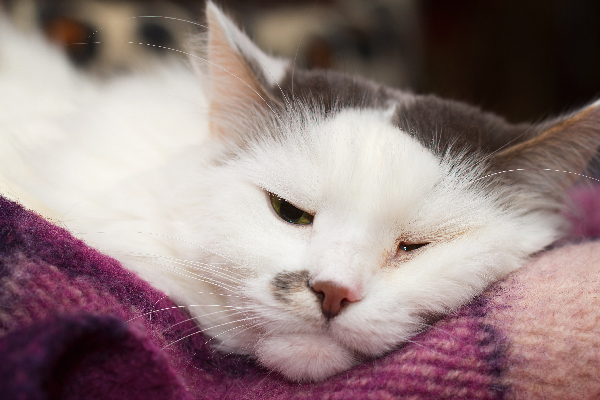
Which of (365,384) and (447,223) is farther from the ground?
(447,223)

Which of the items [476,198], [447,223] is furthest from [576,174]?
[447,223]

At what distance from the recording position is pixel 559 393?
746 millimetres

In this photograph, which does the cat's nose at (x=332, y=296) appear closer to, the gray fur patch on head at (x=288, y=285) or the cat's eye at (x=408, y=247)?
the gray fur patch on head at (x=288, y=285)

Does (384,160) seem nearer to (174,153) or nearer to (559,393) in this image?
(559,393)

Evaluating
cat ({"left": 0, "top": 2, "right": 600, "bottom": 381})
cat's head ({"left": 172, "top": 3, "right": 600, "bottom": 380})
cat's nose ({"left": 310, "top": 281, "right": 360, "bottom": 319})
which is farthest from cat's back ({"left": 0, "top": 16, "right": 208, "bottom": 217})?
cat's nose ({"left": 310, "top": 281, "right": 360, "bottom": 319})

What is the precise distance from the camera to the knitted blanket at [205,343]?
24.4 inches

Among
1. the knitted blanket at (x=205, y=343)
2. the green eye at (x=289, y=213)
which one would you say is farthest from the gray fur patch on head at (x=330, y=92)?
the knitted blanket at (x=205, y=343)

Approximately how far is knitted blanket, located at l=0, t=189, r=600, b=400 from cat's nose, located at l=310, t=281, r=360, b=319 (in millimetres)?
144

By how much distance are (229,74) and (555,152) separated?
2.91 feet

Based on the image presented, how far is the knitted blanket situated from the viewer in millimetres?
620

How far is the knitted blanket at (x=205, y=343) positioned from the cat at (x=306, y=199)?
7 centimetres

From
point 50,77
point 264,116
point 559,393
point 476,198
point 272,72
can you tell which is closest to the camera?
point 559,393

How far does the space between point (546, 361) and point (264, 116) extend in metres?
0.87

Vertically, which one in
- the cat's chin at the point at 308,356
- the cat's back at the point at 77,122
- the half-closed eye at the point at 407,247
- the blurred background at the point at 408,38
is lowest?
the cat's chin at the point at 308,356
